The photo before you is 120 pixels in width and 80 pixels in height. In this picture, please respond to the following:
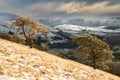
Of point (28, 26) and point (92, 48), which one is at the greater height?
point (28, 26)

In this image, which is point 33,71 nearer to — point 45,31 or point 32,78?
point 32,78

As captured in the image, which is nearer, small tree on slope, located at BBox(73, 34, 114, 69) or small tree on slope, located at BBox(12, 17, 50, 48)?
small tree on slope, located at BBox(73, 34, 114, 69)

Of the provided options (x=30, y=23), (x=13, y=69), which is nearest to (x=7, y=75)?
(x=13, y=69)

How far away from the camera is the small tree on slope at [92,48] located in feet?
237

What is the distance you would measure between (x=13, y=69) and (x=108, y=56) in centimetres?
5712

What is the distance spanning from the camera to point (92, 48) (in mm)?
73500

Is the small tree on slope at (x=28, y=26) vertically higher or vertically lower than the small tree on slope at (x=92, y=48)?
higher

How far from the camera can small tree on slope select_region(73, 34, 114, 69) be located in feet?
237

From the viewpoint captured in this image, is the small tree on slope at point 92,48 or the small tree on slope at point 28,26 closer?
the small tree on slope at point 92,48

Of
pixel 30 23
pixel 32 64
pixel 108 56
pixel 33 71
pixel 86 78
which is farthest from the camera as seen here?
pixel 108 56

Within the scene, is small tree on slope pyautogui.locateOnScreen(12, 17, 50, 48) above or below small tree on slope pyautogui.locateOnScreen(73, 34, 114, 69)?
above

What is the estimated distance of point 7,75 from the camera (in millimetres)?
21844

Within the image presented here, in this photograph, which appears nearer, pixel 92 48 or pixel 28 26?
pixel 92 48

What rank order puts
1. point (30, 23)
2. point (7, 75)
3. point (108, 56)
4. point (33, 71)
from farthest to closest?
point (108, 56) < point (30, 23) < point (33, 71) < point (7, 75)
